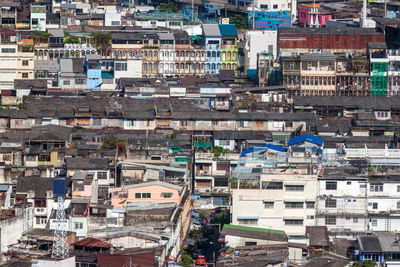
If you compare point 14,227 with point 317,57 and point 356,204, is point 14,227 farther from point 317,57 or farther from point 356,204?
point 317,57

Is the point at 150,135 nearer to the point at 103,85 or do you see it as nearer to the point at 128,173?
the point at 128,173

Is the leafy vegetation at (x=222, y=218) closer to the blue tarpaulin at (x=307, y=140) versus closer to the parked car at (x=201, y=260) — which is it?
the parked car at (x=201, y=260)

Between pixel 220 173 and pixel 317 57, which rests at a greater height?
pixel 317 57

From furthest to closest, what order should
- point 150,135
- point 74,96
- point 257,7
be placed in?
point 257,7, point 74,96, point 150,135

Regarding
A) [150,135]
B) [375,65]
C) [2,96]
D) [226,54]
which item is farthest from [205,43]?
[150,135]

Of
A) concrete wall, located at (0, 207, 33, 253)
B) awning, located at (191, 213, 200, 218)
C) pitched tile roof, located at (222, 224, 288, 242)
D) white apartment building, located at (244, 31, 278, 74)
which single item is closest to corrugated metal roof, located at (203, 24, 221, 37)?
white apartment building, located at (244, 31, 278, 74)

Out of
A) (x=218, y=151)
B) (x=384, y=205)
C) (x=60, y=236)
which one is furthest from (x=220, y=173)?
(x=60, y=236)
